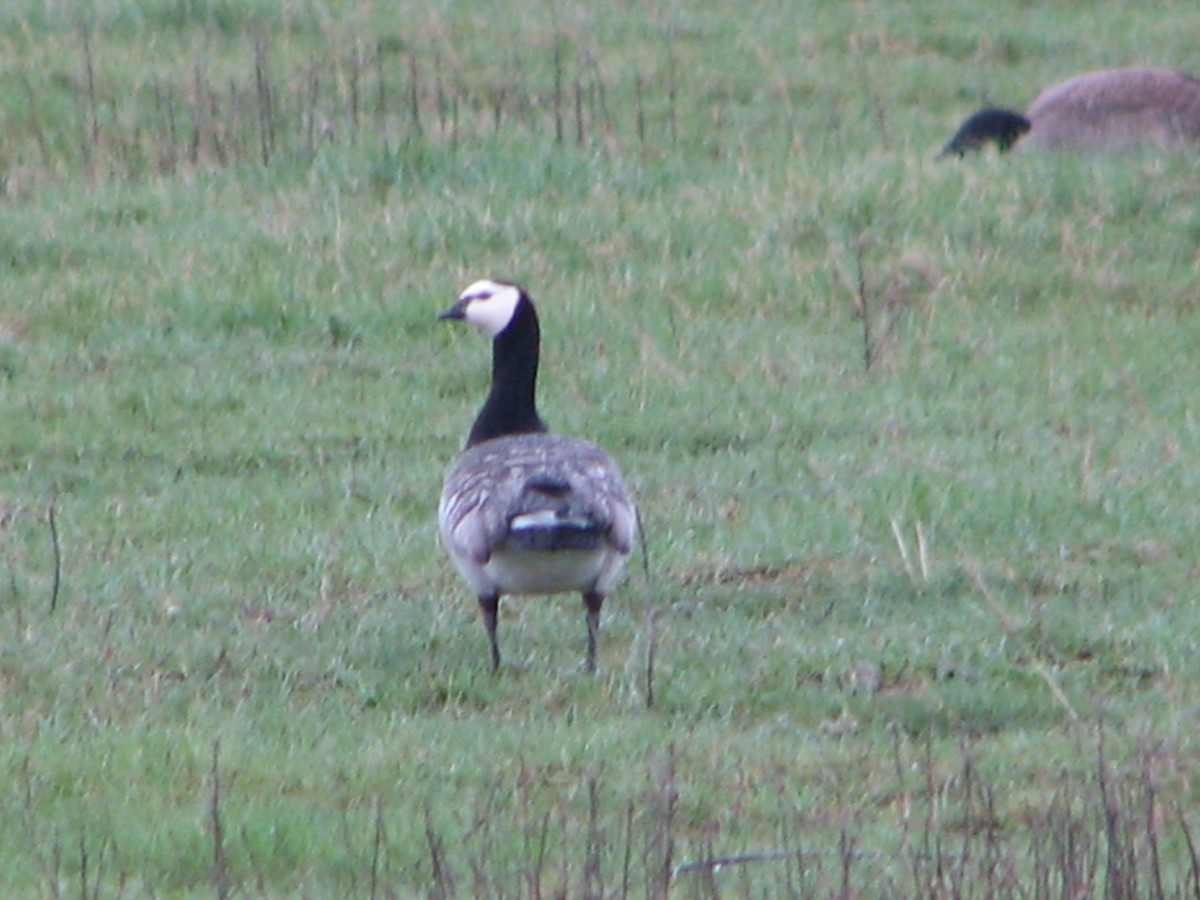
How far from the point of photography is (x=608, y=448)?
9438 millimetres

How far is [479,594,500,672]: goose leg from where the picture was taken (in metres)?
6.63

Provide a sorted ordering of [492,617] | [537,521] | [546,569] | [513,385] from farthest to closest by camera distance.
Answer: [513,385]
[492,617]
[546,569]
[537,521]

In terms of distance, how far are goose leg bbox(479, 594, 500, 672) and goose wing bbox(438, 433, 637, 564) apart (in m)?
0.18

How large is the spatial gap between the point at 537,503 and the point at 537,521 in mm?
74

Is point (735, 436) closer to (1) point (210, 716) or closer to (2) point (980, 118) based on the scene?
(1) point (210, 716)

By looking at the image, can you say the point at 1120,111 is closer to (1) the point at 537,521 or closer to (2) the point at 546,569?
(2) the point at 546,569

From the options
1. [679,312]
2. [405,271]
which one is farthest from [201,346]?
[679,312]

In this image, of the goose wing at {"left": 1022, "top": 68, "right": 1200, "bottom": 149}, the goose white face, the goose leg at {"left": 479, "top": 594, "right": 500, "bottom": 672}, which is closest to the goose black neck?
the goose white face

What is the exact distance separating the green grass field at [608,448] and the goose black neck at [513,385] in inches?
21.1

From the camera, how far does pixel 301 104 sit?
14.8 metres

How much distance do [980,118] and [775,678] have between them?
29.1 ft

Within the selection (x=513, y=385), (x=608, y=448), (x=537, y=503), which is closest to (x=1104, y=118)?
(x=608, y=448)

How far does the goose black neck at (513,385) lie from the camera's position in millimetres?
7754

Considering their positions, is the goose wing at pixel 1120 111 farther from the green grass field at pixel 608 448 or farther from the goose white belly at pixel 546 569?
the goose white belly at pixel 546 569
